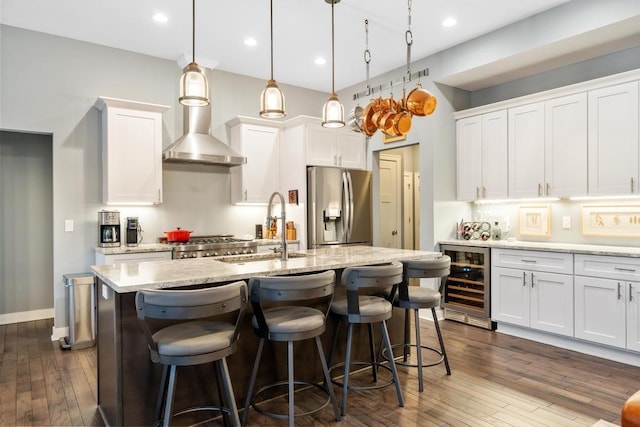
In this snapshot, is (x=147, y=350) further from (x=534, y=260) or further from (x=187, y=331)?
(x=534, y=260)

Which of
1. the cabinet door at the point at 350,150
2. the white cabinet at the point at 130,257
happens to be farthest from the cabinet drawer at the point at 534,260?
the white cabinet at the point at 130,257

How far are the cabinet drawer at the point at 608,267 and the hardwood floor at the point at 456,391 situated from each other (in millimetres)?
738

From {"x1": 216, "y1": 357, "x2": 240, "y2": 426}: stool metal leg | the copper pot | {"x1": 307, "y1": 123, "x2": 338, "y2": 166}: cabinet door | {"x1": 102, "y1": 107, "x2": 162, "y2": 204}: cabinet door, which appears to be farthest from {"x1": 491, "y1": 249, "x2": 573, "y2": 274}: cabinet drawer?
{"x1": 102, "y1": 107, "x2": 162, "y2": 204}: cabinet door

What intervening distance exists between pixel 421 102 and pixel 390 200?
376 centimetres

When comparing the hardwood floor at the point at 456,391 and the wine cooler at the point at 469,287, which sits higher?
the wine cooler at the point at 469,287

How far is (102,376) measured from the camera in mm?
2502

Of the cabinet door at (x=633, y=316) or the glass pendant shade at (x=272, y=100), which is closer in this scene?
the glass pendant shade at (x=272, y=100)

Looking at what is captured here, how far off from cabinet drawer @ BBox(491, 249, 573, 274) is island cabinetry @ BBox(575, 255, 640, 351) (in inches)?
4.1

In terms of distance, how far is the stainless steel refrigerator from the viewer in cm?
512

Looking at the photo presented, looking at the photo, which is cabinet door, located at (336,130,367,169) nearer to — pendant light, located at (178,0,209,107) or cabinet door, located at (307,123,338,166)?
cabinet door, located at (307,123,338,166)

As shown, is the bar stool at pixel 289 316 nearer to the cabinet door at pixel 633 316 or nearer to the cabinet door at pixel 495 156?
the cabinet door at pixel 633 316

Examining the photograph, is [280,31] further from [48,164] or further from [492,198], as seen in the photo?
[48,164]

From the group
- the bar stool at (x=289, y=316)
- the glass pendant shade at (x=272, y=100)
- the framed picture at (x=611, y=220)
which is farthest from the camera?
the framed picture at (x=611, y=220)

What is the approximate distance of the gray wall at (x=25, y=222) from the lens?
4.77 m
